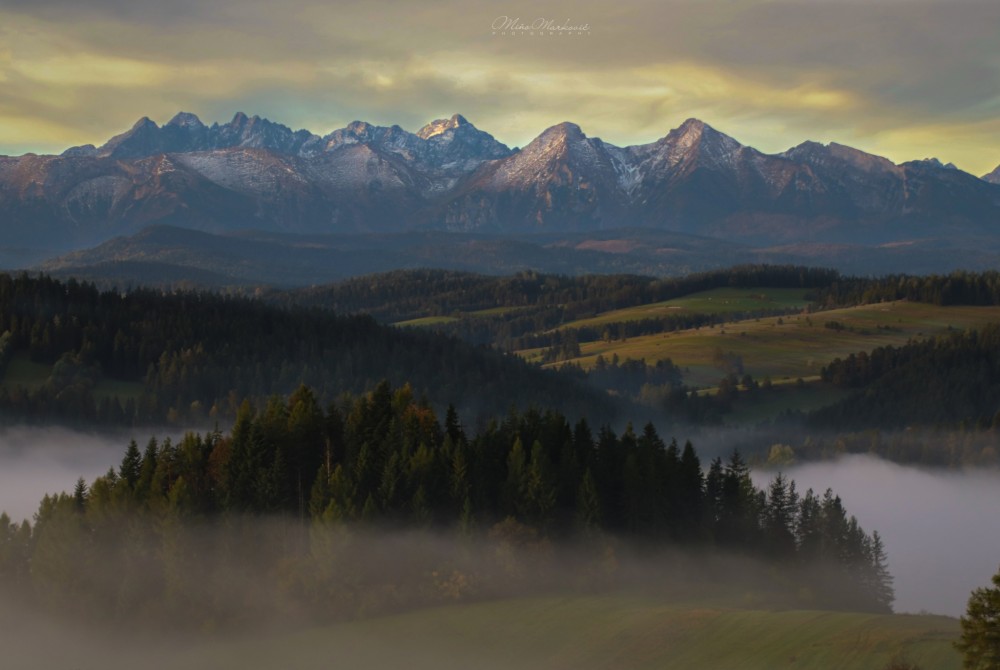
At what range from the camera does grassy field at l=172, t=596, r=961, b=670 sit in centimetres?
8112

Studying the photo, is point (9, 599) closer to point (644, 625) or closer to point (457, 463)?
point (457, 463)

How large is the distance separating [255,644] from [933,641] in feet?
185

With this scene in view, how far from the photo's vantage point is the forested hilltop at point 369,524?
114 metres

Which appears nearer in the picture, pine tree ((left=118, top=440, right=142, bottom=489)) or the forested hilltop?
the forested hilltop

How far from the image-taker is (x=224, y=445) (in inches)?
4865

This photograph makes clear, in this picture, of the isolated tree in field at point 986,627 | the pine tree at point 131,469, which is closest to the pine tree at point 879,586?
the isolated tree in field at point 986,627

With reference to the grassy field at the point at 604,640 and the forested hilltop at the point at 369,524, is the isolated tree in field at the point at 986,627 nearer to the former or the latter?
the grassy field at the point at 604,640

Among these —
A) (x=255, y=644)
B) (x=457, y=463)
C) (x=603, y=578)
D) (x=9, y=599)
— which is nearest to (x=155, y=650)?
(x=255, y=644)

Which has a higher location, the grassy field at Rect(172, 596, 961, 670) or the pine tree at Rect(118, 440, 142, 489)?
the pine tree at Rect(118, 440, 142, 489)

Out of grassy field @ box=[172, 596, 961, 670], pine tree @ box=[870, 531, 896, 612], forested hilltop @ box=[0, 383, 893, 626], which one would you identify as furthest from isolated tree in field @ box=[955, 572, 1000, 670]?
pine tree @ box=[870, 531, 896, 612]

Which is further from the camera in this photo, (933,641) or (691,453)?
(691,453)

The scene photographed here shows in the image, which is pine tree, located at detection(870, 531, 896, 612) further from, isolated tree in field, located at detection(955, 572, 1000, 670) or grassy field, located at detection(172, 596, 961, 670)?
isolated tree in field, located at detection(955, 572, 1000, 670)

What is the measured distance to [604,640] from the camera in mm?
93812

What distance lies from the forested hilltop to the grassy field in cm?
611
